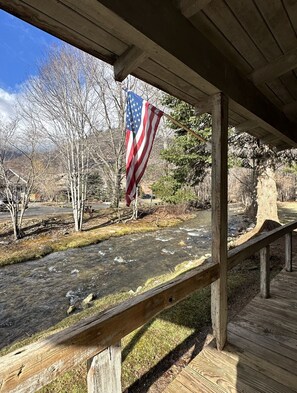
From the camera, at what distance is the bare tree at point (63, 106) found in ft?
38.0

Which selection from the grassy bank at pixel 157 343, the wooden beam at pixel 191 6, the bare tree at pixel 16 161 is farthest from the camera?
the bare tree at pixel 16 161

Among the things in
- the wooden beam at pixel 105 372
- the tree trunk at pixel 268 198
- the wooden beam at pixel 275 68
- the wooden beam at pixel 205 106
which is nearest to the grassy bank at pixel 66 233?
the tree trunk at pixel 268 198

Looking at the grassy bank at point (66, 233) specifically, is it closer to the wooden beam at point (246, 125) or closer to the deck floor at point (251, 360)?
the deck floor at point (251, 360)

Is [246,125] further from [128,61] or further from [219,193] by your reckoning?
[128,61]

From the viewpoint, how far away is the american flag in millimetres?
1901

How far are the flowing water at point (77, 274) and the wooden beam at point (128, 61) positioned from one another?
4.07 m

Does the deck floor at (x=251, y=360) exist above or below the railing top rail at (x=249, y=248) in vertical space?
below

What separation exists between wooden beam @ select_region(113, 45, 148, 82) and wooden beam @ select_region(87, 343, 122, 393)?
4.89 ft

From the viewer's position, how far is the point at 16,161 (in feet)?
35.4

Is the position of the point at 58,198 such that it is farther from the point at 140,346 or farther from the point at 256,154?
the point at 140,346

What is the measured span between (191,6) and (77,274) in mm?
6221

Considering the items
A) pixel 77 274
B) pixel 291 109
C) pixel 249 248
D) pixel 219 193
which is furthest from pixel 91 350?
pixel 77 274

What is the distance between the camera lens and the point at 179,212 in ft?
49.7

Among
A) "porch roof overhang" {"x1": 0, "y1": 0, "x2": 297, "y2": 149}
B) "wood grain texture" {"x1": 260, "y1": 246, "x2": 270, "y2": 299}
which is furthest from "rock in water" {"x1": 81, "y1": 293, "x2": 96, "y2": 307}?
"porch roof overhang" {"x1": 0, "y1": 0, "x2": 297, "y2": 149}
